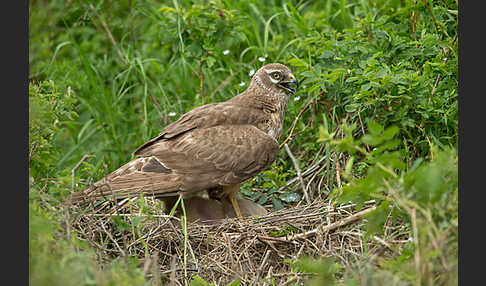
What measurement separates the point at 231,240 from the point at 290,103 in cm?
199

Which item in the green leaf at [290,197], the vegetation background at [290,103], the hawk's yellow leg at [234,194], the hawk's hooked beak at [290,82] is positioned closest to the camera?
the vegetation background at [290,103]

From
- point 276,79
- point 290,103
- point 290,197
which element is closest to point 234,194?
point 290,197

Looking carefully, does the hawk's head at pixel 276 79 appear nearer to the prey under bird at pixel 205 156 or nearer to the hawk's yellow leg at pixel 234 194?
the prey under bird at pixel 205 156

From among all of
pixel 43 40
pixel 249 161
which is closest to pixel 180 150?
pixel 249 161

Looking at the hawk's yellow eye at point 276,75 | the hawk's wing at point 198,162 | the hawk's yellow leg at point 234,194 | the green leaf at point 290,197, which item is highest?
the hawk's yellow eye at point 276,75

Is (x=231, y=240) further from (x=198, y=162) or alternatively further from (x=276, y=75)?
(x=276, y=75)

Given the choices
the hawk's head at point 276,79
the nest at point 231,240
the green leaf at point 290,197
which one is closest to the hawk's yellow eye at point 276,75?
the hawk's head at point 276,79

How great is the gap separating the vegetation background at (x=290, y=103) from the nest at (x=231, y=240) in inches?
12.5

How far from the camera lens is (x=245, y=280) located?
15.3 feet

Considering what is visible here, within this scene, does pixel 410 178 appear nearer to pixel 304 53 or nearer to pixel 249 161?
pixel 249 161

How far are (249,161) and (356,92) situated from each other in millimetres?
1249

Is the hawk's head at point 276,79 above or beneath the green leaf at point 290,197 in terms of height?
above

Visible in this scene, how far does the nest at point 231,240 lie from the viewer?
15.0ft

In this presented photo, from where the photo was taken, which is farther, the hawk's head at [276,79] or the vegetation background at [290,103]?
the hawk's head at [276,79]
